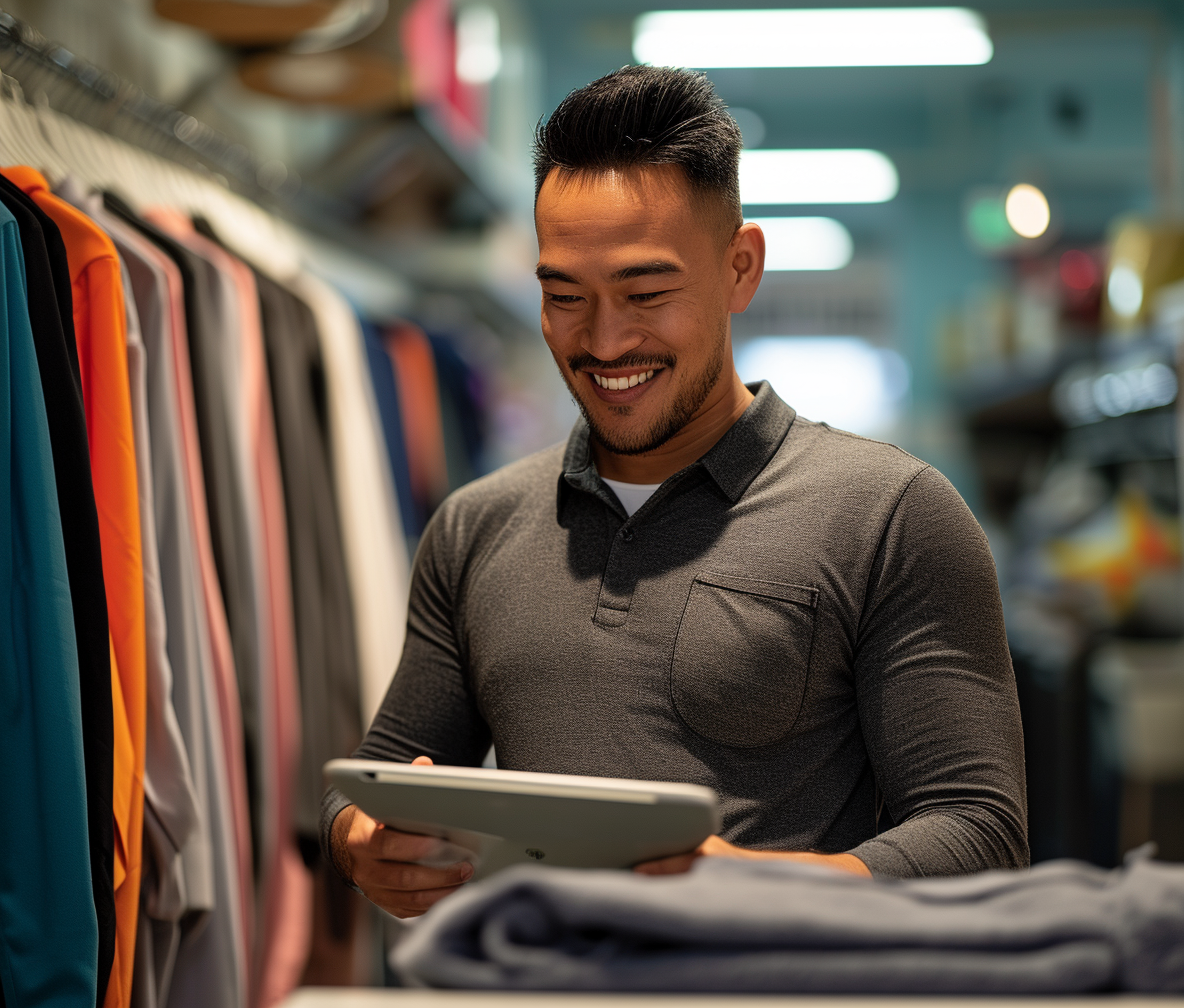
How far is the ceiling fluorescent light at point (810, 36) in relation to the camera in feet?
13.8

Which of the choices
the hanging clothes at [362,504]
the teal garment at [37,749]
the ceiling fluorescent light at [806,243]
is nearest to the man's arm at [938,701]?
the teal garment at [37,749]

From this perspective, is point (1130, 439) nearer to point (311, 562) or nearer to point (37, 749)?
point (311, 562)

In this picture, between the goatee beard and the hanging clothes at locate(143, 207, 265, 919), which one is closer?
the goatee beard

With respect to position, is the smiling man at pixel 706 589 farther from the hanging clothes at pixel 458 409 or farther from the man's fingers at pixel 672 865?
the hanging clothes at pixel 458 409

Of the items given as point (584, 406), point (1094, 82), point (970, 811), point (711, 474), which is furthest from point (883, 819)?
point (1094, 82)

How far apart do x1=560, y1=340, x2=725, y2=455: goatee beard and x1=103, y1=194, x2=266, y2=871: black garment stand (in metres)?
0.64

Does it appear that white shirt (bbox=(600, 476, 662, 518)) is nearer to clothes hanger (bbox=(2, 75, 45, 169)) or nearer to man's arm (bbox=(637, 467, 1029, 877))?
man's arm (bbox=(637, 467, 1029, 877))

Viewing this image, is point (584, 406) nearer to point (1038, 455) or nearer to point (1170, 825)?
point (1170, 825)

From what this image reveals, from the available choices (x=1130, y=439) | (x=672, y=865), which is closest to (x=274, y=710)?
(x=672, y=865)

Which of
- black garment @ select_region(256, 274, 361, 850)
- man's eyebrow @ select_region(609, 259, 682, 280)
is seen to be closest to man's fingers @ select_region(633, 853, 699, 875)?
man's eyebrow @ select_region(609, 259, 682, 280)

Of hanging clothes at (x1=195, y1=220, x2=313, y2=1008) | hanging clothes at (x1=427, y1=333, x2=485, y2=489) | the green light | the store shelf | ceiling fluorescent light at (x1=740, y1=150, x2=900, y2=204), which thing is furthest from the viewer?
ceiling fluorescent light at (x1=740, y1=150, x2=900, y2=204)

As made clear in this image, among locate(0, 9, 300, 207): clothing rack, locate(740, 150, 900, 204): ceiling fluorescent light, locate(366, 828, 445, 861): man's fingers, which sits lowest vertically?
locate(366, 828, 445, 861): man's fingers

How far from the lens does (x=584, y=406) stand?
1.17 meters

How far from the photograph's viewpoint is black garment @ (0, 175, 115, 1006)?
1181mm
